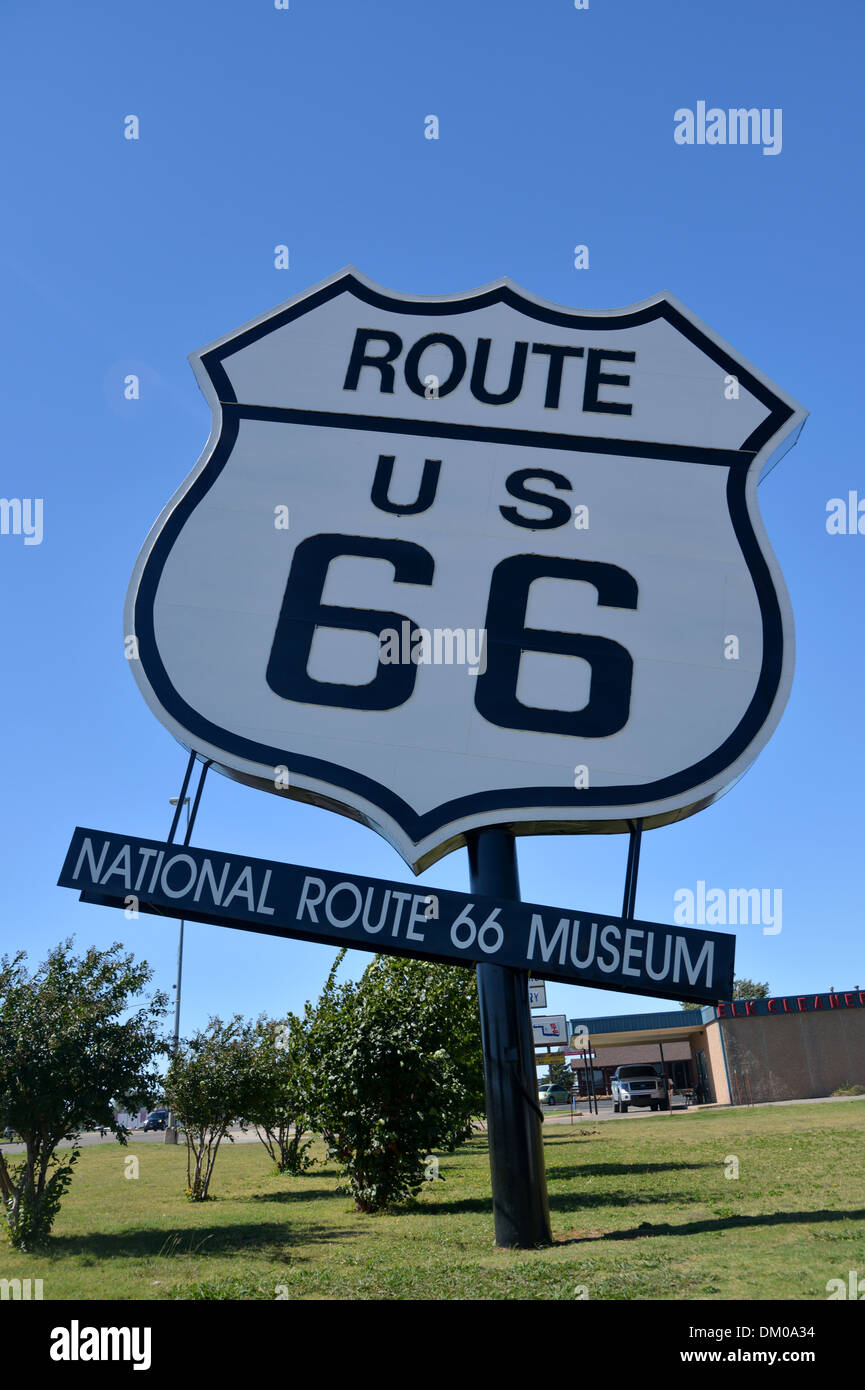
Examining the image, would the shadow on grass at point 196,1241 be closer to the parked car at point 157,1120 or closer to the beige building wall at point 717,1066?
the beige building wall at point 717,1066

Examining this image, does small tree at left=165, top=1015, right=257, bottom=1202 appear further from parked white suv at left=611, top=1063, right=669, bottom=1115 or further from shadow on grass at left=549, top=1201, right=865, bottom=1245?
parked white suv at left=611, top=1063, right=669, bottom=1115

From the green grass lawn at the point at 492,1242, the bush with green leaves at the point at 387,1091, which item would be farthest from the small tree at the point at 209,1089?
the bush with green leaves at the point at 387,1091

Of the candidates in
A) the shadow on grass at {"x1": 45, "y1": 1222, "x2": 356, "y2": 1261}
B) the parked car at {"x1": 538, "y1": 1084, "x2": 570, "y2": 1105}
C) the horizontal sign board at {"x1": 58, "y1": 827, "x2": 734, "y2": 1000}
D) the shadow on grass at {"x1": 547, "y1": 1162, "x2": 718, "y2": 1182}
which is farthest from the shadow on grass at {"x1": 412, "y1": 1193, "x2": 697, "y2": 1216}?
the parked car at {"x1": 538, "y1": 1084, "x2": 570, "y2": 1105}

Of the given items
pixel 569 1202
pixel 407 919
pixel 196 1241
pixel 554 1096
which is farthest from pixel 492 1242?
pixel 554 1096

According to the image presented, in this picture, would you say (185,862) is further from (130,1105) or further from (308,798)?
(130,1105)

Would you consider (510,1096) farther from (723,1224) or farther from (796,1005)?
(796,1005)

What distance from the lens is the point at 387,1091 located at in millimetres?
14422

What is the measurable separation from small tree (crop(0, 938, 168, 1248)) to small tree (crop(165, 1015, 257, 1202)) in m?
6.20

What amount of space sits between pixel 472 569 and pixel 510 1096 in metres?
5.91

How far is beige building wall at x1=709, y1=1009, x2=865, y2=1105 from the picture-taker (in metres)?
40.2

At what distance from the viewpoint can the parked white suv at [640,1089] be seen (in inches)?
1742

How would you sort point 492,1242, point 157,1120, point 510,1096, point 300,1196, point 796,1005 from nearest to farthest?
1. point 510,1096
2. point 492,1242
3. point 300,1196
4. point 796,1005
5. point 157,1120

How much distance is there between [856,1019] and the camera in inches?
1597

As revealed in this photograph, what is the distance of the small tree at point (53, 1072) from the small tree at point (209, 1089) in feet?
20.3
